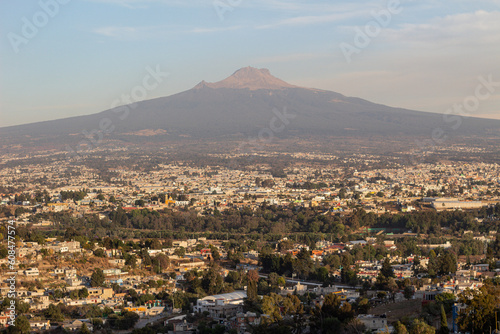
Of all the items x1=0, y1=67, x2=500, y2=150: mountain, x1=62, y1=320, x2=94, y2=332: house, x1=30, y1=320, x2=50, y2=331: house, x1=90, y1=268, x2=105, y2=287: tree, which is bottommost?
x1=62, y1=320, x2=94, y2=332: house

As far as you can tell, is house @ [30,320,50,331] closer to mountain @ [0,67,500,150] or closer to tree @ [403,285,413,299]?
tree @ [403,285,413,299]

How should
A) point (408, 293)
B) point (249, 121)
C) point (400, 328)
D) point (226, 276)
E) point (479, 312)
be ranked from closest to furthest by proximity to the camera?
point (479, 312), point (400, 328), point (408, 293), point (226, 276), point (249, 121)

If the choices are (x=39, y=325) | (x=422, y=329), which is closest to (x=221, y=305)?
(x=39, y=325)

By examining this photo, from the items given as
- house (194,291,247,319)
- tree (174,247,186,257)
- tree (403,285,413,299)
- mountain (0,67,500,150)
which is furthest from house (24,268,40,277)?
mountain (0,67,500,150)

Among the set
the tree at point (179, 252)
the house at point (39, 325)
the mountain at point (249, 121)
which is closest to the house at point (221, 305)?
the house at point (39, 325)

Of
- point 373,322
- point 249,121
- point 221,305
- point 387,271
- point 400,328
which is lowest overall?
point 221,305

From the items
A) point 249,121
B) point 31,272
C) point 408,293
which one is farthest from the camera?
point 249,121

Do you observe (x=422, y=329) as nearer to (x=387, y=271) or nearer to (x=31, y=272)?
(x=387, y=271)

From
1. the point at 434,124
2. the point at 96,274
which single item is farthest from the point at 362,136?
the point at 96,274

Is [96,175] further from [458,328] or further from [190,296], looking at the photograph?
[458,328]
